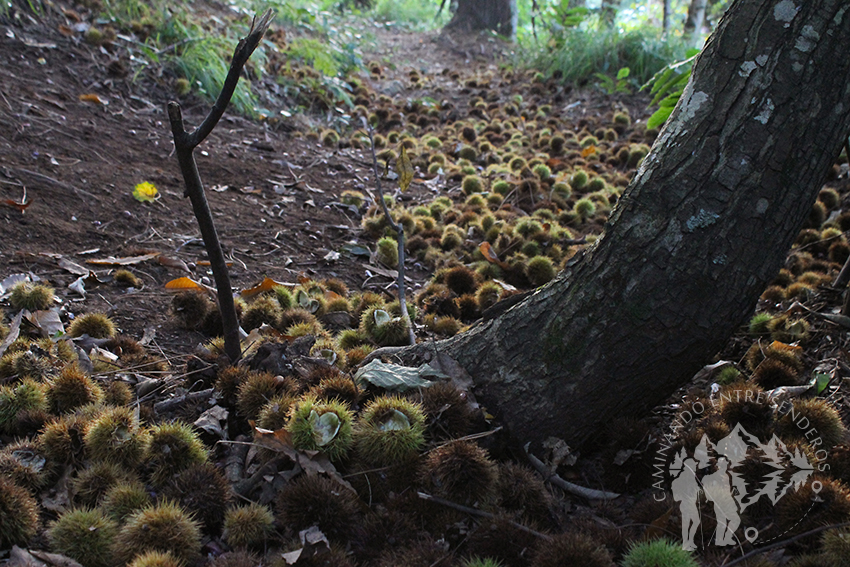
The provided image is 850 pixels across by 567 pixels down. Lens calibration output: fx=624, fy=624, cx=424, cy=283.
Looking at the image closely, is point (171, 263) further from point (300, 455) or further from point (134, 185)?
point (300, 455)

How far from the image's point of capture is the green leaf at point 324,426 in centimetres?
181

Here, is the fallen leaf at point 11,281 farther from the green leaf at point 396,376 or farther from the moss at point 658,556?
the moss at point 658,556

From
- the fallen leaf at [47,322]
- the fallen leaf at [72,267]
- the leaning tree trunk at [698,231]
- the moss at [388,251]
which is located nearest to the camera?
the leaning tree trunk at [698,231]

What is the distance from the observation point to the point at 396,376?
2100 millimetres

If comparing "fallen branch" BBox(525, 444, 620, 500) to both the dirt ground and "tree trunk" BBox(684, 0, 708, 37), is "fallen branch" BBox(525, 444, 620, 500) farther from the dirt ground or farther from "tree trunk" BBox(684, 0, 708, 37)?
"tree trunk" BBox(684, 0, 708, 37)

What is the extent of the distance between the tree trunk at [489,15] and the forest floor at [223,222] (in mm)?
6835

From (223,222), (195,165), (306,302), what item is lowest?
(223,222)

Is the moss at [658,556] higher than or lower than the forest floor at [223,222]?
higher

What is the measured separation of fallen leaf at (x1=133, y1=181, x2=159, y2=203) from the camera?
4.11 meters

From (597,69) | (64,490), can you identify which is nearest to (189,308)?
(64,490)

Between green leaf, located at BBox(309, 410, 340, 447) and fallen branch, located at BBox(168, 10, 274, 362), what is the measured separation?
59cm

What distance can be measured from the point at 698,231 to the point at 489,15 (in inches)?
518

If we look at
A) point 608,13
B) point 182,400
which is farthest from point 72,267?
point 608,13

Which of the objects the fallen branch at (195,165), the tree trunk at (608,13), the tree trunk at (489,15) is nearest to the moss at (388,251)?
the fallen branch at (195,165)
